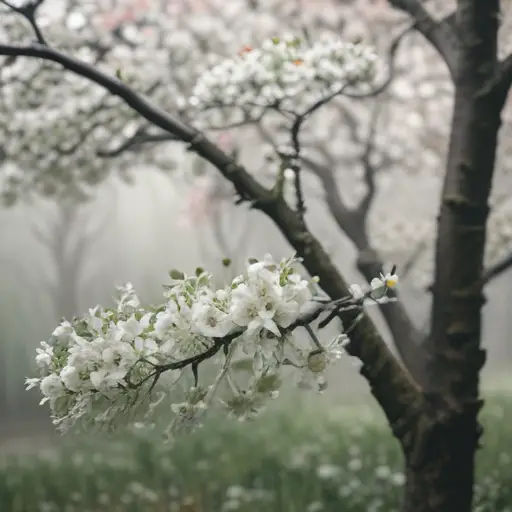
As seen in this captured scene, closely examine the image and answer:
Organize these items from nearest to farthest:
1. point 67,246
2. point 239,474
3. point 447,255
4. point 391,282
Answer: point 391,282, point 447,255, point 239,474, point 67,246

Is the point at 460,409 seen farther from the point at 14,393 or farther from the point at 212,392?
the point at 14,393

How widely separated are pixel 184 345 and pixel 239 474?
1.88 m

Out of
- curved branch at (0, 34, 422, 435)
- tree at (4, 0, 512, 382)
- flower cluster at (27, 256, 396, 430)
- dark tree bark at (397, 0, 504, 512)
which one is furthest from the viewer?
tree at (4, 0, 512, 382)

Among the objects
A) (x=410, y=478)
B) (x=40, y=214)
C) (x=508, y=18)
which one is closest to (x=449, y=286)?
(x=410, y=478)

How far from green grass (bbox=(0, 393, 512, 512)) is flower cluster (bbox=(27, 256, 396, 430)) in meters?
1.28

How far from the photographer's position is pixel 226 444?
→ 319cm

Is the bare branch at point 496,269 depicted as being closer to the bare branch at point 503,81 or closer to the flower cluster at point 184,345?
the bare branch at point 503,81

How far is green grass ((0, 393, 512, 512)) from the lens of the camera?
226 centimetres

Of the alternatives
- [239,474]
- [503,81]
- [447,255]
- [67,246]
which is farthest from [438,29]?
[67,246]

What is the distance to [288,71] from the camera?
5.56 ft

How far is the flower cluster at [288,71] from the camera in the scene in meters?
1.68

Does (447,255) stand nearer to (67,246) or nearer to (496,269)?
(496,269)

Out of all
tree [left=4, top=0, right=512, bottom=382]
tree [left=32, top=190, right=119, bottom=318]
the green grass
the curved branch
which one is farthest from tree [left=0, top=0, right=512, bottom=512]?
tree [left=32, top=190, right=119, bottom=318]

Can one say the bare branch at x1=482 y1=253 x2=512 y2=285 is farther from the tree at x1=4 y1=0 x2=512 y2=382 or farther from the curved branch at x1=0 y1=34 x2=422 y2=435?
the curved branch at x1=0 y1=34 x2=422 y2=435
